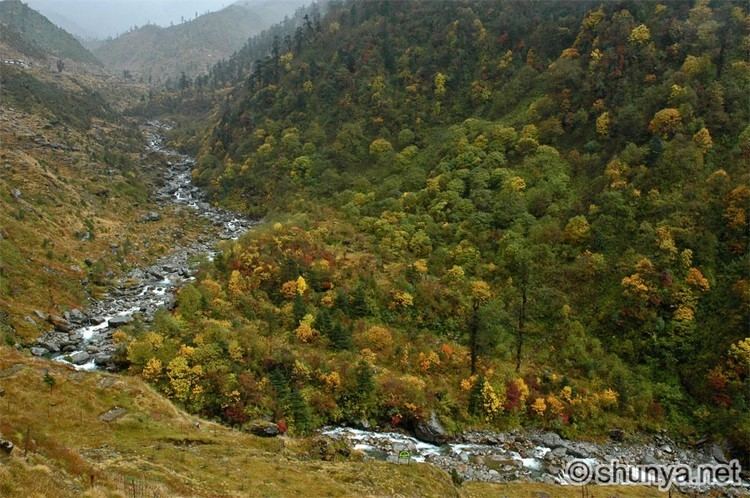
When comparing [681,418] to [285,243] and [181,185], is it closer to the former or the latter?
[285,243]

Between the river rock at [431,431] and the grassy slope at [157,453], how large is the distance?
25.5ft

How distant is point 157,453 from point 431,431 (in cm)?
2619

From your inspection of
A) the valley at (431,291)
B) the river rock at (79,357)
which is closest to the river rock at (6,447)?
the valley at (431,291)

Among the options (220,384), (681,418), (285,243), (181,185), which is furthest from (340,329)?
(181,185)

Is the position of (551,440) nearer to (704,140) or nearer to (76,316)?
(704,140)

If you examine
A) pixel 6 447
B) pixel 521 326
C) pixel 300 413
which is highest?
pixel 6 447

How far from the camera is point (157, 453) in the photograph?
35219mm

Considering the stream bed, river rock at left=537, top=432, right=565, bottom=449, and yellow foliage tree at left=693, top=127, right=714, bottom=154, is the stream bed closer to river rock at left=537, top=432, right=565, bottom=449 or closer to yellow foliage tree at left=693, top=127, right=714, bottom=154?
river rock at left=537, top=432, right=565, bottom=449

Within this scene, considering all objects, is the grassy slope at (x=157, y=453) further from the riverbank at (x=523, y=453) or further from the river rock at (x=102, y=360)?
the river rock at (x=102, y=360)

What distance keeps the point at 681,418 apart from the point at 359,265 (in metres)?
42.4

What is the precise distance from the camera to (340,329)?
59.8 meters

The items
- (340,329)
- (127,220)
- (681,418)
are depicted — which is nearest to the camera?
(681,418)

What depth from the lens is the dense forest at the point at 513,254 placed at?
5369cm

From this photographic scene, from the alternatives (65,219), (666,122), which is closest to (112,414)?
(65,219)
